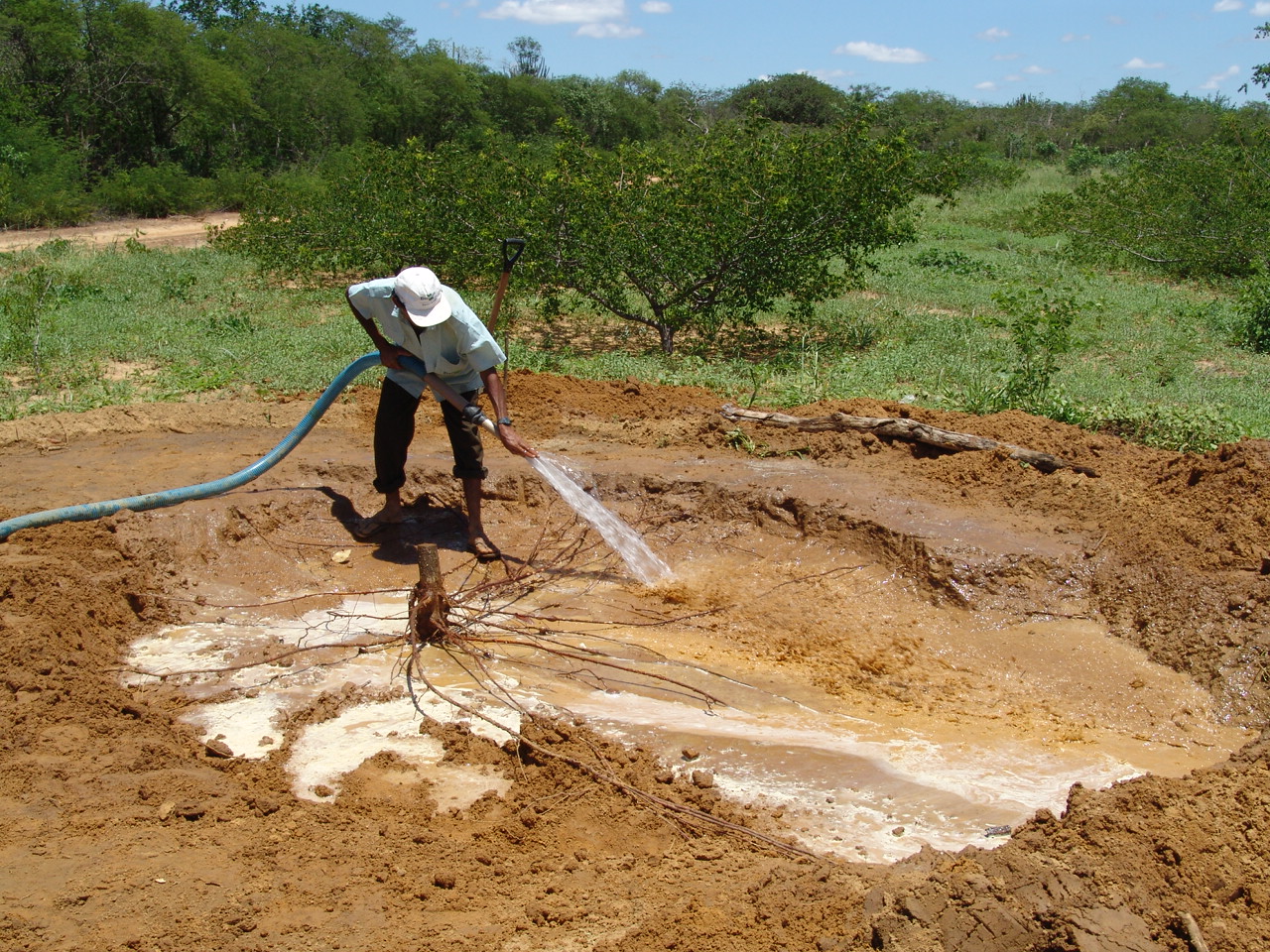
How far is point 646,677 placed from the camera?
4.55m

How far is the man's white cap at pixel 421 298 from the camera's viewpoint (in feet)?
15.2

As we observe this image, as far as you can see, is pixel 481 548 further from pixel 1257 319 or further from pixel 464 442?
pixel 1257 319

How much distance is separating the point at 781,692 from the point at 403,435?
7.74ft

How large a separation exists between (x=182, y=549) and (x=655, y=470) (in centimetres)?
263

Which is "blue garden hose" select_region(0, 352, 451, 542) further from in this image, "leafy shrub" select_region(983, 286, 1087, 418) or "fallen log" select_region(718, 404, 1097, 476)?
"leafy shrub" select_region(983, 286, 1087, 418)

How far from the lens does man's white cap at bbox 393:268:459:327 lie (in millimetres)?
4629

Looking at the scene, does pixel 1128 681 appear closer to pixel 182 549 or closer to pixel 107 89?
pixel 182 549


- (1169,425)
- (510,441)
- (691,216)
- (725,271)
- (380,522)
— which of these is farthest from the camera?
(725,271)

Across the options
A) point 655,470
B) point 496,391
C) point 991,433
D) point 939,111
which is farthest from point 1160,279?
point 939,111

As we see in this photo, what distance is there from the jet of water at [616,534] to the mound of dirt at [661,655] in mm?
107

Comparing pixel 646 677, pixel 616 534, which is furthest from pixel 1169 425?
pixel 646 677

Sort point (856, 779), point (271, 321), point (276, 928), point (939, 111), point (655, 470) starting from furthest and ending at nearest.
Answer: point (939, 111) → point (271, 321) → point (655, 470) → point (856, 779) → point (276, 928)

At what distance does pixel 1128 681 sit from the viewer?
445 centimetres

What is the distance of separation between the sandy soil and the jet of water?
82 millimetres
